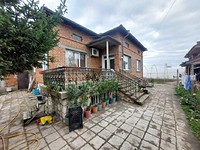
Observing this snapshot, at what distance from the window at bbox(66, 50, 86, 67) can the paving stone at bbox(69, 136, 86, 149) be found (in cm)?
568

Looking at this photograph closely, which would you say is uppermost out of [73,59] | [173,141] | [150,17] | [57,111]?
[150,17]

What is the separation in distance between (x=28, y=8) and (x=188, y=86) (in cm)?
1056

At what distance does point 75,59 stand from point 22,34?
558 cm

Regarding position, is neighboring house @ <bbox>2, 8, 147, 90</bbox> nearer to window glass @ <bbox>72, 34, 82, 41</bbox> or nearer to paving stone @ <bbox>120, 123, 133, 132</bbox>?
window glass @ <bbox>72, 34, 82, 41</bbox>

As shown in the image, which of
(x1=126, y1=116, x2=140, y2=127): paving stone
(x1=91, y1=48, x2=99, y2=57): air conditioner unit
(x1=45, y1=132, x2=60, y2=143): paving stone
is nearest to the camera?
(x1=45, y1=132, x2=60, y2=143): paving stone

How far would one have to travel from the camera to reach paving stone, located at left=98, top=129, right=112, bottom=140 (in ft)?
8.01

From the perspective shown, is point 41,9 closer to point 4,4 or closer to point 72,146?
point 4,4

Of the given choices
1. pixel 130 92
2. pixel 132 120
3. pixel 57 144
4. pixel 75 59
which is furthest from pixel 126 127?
pixel 75 59

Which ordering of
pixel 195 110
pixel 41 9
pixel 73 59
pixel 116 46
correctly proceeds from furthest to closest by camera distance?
pixel 116 46
pixel 73 59
pixel 195 110
pixel 41 9

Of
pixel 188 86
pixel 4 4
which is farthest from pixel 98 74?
pixel 188 86

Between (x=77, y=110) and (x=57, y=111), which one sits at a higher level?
(x=77, y=110)

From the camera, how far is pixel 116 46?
839 cm

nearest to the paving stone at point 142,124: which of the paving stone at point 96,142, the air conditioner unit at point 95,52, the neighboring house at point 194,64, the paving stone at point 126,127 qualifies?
the paving stone at point 126,127

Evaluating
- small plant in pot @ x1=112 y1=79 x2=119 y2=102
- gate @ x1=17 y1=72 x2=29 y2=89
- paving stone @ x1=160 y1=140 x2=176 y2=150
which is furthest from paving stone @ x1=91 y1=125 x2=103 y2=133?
gate @ x1=17 y1=72 x2=29 y2=89
